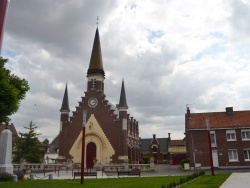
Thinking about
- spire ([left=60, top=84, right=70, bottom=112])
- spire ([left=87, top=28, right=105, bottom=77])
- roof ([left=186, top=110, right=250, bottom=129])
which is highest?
spire ([left=87, top=28, right=105, bottom=77])

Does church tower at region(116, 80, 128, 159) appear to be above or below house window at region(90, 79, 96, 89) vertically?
below

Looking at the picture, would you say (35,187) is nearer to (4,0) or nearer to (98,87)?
(4,0)

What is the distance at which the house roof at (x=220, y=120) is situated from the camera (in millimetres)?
42031

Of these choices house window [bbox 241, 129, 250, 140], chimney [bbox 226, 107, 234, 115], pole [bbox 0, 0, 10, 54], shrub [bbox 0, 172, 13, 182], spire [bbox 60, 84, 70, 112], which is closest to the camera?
pole [bbox 0, 0, 10, 54]

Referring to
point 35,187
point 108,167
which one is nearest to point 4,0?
point 35,187

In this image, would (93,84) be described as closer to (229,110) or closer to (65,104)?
(65,104)

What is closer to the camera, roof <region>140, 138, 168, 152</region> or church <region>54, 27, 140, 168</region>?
church <region>54, 27, 140, 168</region>

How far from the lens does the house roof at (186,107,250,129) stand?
42.0 metres

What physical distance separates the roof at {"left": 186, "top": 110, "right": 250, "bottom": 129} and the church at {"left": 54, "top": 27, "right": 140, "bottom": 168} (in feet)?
38.1

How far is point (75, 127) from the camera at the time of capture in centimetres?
4831

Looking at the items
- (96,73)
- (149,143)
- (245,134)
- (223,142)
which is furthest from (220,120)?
(149,143)

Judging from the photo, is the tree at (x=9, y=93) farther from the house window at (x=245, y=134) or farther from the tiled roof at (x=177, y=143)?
the tiled roof at (x=177, y=143)

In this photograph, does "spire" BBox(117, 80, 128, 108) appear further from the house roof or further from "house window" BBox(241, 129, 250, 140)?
"house window" BBox(241, 129, 250, 140)

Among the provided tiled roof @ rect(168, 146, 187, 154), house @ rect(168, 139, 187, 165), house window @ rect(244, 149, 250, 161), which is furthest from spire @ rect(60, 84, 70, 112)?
tiled roof @ rect(168, 146, 187, 154)
